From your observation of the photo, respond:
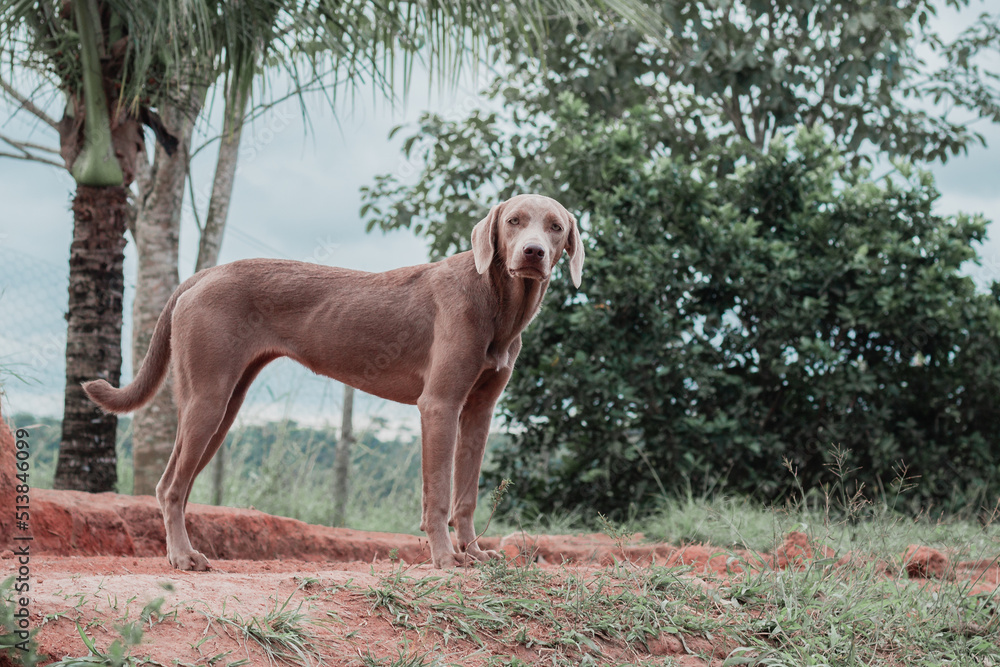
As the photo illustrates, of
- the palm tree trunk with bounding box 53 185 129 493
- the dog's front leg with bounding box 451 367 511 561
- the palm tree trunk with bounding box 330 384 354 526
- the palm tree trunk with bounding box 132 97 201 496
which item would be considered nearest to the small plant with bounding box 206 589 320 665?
the dog's front leg with bounding box 451 367 511 561

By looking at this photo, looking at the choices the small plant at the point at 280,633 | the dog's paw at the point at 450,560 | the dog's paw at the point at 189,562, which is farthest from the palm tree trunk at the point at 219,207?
the small plant at the point at 280,633

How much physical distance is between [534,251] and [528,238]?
3.1 inches

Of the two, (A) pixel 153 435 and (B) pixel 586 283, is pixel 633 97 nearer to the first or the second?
(B) pixel 586 283

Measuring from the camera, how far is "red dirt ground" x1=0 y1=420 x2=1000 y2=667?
2.72 metres

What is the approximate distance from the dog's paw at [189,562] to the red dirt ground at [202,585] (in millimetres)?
53

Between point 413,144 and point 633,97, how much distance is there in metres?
2.76

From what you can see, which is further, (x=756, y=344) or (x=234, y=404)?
(x=756, y=344)

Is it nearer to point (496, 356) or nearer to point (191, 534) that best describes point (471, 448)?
point (496, 356)

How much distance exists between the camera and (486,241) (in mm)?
3893

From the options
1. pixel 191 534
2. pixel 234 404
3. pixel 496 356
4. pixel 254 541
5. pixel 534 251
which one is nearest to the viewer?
pixel 534 251

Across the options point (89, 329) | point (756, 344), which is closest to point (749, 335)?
point (756, 344)

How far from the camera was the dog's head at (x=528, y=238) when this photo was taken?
359 cm

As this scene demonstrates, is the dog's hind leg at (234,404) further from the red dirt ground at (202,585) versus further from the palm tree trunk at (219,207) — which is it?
the palm tree trunk at (219,207)

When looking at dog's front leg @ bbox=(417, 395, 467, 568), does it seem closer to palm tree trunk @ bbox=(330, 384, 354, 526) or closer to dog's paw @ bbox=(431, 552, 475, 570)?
dog's paw @ bbox=(431, 552, 475, 570)
